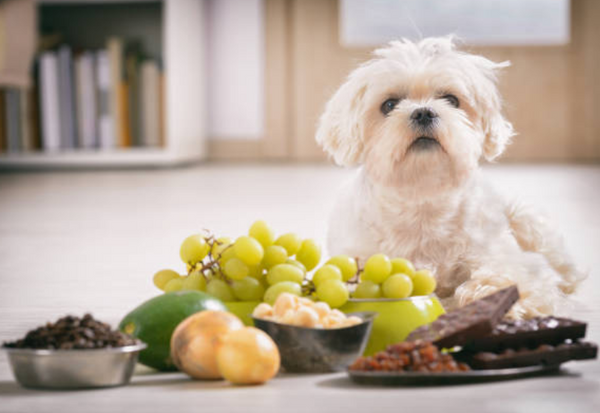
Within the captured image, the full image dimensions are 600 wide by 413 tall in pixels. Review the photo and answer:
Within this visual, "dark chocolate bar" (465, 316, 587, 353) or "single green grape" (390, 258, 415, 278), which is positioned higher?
"single green grape" (390, 258, 415, 278)

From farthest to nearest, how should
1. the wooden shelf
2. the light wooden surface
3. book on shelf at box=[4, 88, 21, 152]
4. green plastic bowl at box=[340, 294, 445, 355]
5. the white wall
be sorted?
the white wall → book on shelf at box=[4, 88, 21, 152] → the wooden shelf → green plastic bowl at box=[340, 294, 445, 355] → the light wooden surface

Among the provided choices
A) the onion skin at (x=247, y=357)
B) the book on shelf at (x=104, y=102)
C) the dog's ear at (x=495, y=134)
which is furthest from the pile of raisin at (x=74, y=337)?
the book on shelf at (x=104, y=102)

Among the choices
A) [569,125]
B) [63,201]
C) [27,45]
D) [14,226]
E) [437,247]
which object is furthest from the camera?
[569,125]

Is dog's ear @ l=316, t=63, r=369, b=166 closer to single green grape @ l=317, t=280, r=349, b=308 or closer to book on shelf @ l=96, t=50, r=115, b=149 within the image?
single green grape @ l=317, t=280, r=349, b=308

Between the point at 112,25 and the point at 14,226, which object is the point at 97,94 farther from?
the point at 14,226

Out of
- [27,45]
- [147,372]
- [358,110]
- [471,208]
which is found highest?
[27,45]

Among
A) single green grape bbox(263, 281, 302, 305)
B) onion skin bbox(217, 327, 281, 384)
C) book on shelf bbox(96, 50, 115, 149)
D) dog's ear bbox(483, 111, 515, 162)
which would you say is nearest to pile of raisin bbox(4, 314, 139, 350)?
onion skin bbox(217, 327, 281, 384)

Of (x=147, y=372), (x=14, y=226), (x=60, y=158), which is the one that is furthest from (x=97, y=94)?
(x=147, y=372)

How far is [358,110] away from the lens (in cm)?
180

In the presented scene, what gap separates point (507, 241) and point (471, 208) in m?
0.09

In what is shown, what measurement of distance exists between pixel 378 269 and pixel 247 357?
1.00 ft

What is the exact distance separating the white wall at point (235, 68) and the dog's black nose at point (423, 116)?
5.21 metres

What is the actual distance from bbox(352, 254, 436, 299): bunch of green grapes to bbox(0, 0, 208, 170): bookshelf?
445 cm

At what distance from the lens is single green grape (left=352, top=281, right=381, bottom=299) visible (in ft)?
4.42
